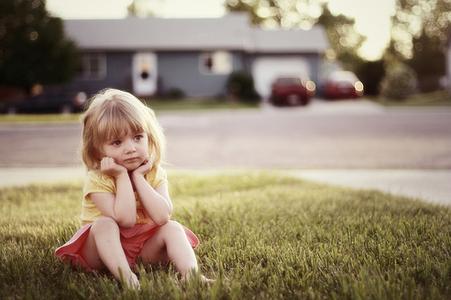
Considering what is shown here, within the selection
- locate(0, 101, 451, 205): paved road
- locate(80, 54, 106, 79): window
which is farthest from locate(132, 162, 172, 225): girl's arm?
locate(80, 54, 106, 79): window

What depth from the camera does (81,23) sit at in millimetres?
33438

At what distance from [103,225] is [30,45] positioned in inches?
952

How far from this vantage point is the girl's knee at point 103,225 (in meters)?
2.73

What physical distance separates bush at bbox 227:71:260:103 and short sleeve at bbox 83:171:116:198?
25.9 m

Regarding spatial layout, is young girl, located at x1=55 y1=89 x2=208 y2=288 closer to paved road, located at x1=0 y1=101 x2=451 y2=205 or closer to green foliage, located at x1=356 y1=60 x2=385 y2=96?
paved road, located at x1=0 y1=101 x2=451 y2=205

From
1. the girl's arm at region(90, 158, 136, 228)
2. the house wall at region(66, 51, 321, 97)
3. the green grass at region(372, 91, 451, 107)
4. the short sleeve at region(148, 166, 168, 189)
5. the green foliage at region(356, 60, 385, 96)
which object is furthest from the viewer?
the green foliage at region(356, 60, 385, 96)

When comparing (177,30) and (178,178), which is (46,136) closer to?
(178,178)

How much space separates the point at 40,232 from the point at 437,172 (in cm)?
555

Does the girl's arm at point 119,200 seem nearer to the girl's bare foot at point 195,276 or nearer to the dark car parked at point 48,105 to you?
the girl's bare foot at point 195,276

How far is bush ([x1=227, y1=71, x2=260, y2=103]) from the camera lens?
28562 mm

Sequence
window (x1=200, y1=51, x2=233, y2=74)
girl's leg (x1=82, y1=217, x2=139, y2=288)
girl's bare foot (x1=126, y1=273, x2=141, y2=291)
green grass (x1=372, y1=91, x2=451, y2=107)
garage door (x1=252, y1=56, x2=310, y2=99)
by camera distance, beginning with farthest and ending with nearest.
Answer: garage door (x1=252, y1=56, x2=310, y2=99)
window (x1=200, y1=51, x2=233, y2=74)
green grass (x1=372, y1=91, x2=451, y2=107)
girl's leg (x1=82, y1=217, x2=139, y2=288)
girl's bare foot (x1=126, y1=273, x2=141, y2=291)

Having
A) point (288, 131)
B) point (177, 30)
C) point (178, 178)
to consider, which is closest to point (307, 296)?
point (178, 178)

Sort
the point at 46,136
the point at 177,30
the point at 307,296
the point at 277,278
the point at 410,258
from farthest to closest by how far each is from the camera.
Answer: the point at 177,30 → the point at 46,136 → the point at 410,258 → the point at 277,278 → the point at 307,296

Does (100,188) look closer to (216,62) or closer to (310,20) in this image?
(216,62)
